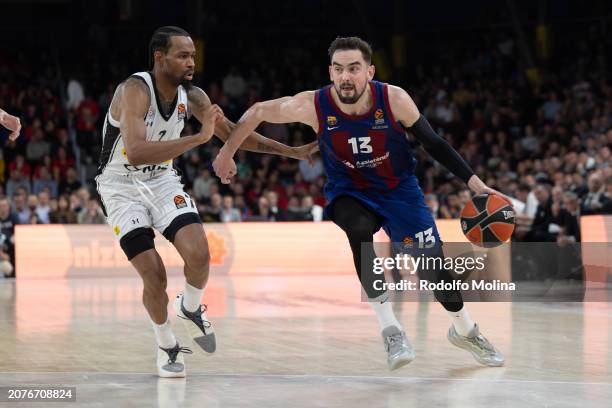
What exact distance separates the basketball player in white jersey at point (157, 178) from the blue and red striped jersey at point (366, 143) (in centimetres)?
73

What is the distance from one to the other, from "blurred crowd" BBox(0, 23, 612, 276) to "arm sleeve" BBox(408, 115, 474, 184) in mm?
8654

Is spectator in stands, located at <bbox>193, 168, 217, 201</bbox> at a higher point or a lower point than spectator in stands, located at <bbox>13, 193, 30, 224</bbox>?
higher

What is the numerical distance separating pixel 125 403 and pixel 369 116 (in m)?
2.45

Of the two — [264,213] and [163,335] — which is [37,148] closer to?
[264,213]

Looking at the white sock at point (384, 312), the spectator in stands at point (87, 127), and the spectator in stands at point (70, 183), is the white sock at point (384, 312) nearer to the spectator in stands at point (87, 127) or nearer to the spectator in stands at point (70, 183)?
the spectator in stands at point (70, 183)

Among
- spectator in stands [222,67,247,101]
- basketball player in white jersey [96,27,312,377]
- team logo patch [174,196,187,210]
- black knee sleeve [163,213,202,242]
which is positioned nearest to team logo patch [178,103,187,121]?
basketball player in white jersey [96,27,312,377]

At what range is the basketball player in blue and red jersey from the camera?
22.1 ft

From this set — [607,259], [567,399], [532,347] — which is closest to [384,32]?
[607,259]

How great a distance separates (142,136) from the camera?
645 cm

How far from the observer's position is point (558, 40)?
26.5 m

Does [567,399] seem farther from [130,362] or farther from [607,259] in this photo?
[607,259]

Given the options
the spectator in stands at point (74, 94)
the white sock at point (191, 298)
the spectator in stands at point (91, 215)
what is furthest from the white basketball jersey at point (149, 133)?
the spectator in stands at point (74, 94)

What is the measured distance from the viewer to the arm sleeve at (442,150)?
265 inches

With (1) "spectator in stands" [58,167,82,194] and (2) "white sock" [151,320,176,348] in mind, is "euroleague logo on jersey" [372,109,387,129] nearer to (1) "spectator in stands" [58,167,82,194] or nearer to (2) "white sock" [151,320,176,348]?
(2) "white sock" [151,320,176,348]
